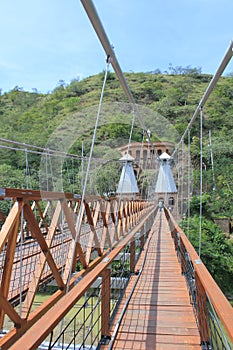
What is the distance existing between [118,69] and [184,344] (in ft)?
5.99

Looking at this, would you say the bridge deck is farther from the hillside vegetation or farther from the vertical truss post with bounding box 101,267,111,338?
the hillside vegetation

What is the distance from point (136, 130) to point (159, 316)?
27.3 ft

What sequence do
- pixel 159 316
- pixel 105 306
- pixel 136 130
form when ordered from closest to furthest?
pixel 105 306 < pixel 159 316 < pixel 136 130

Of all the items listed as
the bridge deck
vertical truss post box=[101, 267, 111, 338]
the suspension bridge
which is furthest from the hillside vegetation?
vertical truss post box=[101, 267, 111, 338]

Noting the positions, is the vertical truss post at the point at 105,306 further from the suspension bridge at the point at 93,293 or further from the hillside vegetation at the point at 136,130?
the hillside vegetation at the point at 136,130

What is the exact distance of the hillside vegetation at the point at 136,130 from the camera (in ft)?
26.0

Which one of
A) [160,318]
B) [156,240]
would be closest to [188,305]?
[160,318]

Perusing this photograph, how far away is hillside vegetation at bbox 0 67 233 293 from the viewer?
7925 mm

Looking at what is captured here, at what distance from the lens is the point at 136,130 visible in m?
9.79

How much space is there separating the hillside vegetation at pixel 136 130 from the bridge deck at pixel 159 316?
249 centimetres

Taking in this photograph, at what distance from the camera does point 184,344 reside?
1418 millimetres

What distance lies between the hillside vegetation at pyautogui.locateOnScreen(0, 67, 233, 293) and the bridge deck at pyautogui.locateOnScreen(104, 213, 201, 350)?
8.18ft

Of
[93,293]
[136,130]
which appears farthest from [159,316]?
[136,130]

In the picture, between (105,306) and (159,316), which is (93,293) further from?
(159,316)
